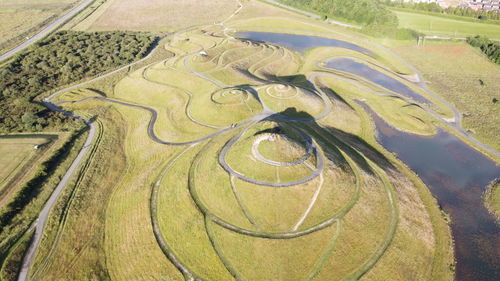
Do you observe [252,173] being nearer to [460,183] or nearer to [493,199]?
[460,183]

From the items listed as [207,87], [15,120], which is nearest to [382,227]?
[207,87]

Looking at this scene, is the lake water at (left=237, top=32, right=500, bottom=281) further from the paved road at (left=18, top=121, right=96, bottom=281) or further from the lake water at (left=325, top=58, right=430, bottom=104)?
the paved road at (left=18, top=121, right=96, bottom=281)

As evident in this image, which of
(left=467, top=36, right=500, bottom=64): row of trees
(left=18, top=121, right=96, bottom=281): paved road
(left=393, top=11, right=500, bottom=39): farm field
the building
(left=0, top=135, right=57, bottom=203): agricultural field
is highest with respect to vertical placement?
the building

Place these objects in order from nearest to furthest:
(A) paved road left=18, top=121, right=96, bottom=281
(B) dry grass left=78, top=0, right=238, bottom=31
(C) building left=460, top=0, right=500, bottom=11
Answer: (A) paved road left=18, top=121, right=96, bottom=281 < (B) dry grass left=78, top=0, right=238, bottom=31 < (C) building left=460, top=0, right=500, bottom=11

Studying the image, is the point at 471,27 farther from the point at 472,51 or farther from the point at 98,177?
the point at 98,177

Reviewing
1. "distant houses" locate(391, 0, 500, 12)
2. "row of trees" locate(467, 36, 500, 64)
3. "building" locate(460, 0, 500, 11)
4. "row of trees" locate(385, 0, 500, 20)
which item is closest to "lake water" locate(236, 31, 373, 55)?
"row of trees" locate(467, 36, 500, 64)
